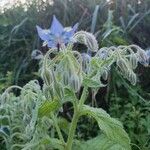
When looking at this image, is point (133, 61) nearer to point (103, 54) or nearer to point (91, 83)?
point (103, 54)

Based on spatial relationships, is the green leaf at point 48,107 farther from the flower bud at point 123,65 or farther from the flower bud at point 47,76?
the flower bud at point 123,65

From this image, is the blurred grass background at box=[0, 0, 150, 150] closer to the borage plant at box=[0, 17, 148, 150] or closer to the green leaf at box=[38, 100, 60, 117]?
the borage plant at box=[0, 17, 148, 150]

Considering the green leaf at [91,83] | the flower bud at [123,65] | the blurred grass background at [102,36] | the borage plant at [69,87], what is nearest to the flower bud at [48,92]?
the borage plant at [69,87]

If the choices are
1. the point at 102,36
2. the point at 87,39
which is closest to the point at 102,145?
the point at 87,39

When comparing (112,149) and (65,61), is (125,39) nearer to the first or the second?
(112,149)

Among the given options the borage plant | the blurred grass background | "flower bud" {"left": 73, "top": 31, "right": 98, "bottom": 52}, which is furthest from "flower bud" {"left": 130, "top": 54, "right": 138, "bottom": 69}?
the blurred grass background

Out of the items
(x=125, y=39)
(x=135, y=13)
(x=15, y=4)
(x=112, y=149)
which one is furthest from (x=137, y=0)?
(x=112, y=149)

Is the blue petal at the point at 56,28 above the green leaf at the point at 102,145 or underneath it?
above
